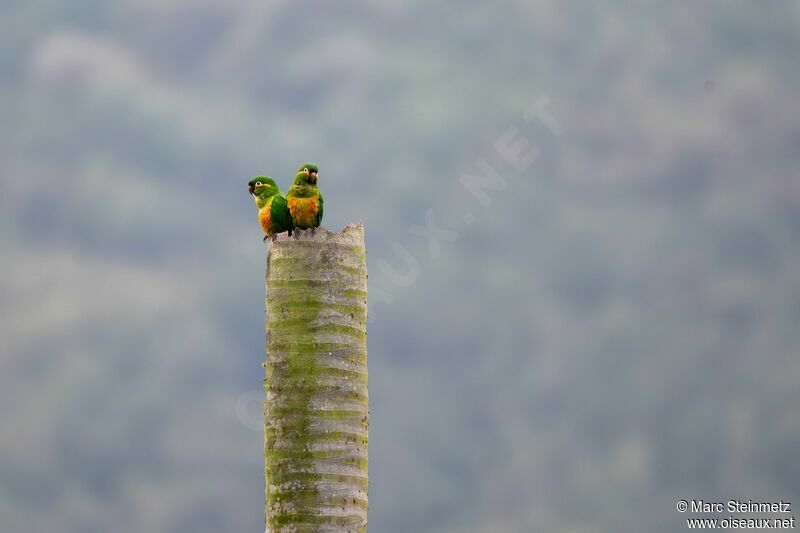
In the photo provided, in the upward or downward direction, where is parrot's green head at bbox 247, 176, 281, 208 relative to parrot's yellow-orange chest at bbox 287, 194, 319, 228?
upward

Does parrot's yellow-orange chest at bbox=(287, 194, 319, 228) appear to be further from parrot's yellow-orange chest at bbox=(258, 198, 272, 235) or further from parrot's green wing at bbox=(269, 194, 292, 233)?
parrot's yellow-orange chest at bbox=(258, 198, 272, 235)

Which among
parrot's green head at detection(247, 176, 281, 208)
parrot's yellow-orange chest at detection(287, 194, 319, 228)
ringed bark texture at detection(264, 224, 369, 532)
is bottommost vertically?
ringed bark texture at detection(264, 224, 369, 532)

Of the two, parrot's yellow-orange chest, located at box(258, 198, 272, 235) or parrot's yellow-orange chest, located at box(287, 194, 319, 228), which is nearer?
parrot's yellow-orange chest, located at box(287, 194, 319, 228)

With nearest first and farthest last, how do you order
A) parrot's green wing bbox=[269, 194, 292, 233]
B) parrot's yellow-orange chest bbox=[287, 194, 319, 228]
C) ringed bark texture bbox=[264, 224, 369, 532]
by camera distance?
ringed bark texture bbox=[264, 224, 369, 532] < parrot's yellow-orange chest bbox=[287, 194, 319, 228] < parrot's green wing bbox=[269, 194, 292, 233]

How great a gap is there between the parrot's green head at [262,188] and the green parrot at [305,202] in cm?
64

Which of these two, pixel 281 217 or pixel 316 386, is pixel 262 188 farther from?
pixel 316 386

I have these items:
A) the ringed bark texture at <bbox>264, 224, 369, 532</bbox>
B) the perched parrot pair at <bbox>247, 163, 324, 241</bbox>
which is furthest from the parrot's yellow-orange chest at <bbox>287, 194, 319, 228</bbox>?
the ringed bark texture at <bbox>264, 224, 369, 532</bbox>

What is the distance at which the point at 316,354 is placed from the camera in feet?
44.5

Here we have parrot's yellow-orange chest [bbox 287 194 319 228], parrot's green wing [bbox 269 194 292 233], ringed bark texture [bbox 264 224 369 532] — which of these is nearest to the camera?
ringed bark texture [bbox 264 224 369 532]

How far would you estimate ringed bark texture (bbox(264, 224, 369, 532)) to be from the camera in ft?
43.9

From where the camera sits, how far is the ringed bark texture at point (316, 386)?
43.9ft

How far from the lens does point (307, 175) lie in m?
15.6

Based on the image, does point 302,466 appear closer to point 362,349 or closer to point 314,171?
point 362,349

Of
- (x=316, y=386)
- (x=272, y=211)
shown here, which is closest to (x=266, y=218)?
(x=272, y=211)
